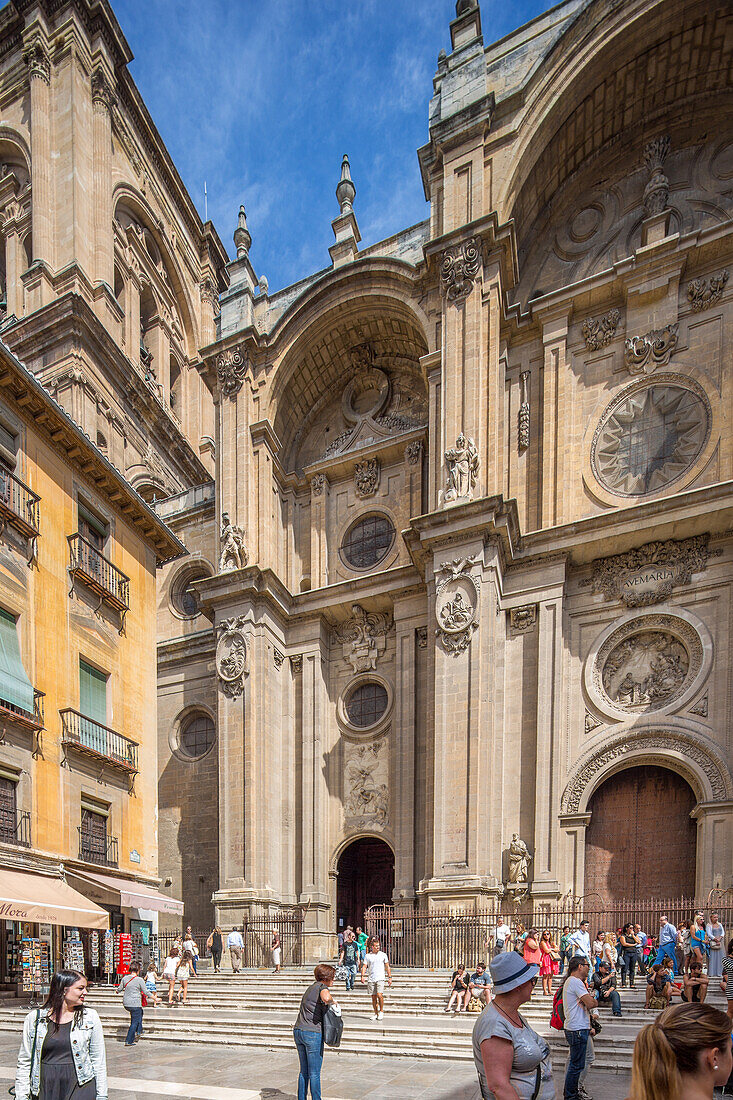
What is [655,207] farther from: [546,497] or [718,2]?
[546,497]

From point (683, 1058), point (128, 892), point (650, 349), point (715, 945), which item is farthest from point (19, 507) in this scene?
point (650, 349)

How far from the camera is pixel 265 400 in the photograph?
27.4 meters

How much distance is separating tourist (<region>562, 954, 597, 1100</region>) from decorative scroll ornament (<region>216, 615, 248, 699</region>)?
58.9ft

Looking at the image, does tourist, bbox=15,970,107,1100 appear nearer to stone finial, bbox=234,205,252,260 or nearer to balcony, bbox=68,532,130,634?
balcony, bbox=68,532,130,634

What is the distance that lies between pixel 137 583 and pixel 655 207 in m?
19.7

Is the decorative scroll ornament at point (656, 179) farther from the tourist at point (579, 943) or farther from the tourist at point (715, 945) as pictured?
the tourist at point (579, 943)

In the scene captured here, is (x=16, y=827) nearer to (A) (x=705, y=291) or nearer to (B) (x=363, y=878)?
(B) (x=363, y=878)

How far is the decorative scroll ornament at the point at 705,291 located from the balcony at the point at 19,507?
744 inches

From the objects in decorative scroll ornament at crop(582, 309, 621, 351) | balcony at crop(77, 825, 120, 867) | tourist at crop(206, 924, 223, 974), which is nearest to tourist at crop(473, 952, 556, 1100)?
balcony at crop(77, 825, 120, 867)

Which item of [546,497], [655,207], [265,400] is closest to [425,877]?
[546,497]

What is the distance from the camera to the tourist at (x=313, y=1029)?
6.60m

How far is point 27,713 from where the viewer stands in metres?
15.5

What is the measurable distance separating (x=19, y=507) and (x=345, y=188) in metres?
19.9

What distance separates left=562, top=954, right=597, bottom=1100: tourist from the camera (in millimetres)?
6828
